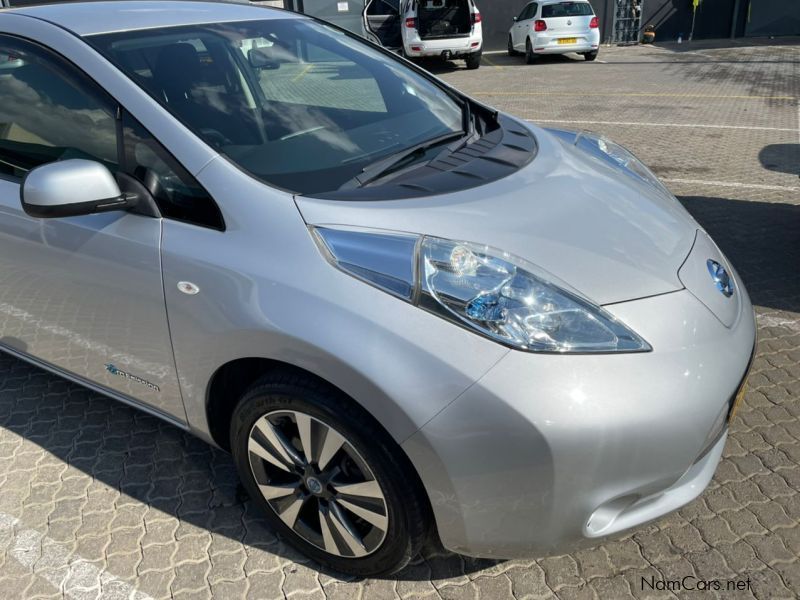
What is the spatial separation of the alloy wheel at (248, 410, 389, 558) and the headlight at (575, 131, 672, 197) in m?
1.66

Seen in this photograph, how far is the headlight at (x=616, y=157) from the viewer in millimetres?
2775

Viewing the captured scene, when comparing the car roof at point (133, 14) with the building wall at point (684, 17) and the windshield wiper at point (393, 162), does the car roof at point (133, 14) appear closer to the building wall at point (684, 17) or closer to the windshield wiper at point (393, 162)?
the windshield wiper at point (393, 162)

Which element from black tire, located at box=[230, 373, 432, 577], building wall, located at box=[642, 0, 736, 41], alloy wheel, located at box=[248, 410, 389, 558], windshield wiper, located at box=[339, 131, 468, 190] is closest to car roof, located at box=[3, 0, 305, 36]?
windshield wiper, located at box=[339, 131, 468, 190]

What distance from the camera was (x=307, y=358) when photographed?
1.81 metres

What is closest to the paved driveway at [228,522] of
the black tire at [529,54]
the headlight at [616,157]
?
the headlight at [616,157]

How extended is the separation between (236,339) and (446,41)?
15.4 meters

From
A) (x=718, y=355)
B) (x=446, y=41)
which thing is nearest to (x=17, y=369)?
(x=718, y=355)

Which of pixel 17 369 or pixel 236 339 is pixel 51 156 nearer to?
pixel 236 339

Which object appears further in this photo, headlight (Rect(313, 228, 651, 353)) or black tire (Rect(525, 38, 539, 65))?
black tire (Rect(525, 38, 539, 65))

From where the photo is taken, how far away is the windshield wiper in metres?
2.16

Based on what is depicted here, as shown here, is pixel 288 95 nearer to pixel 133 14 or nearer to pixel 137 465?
pixel 133 14

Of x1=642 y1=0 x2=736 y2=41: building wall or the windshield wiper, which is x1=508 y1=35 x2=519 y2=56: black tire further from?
the windshield wiper

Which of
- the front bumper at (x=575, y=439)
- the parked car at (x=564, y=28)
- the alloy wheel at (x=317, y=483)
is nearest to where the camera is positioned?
the front bumper at (x=575, y=439)

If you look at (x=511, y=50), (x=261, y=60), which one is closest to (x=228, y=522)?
(x=261, y=60)
